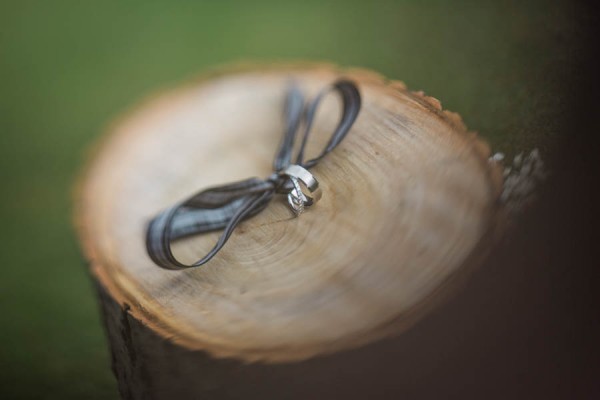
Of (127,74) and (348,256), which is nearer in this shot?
(348,256)

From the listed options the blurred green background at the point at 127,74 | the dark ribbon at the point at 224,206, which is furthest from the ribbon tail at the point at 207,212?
the blurred green background at the point at 127,74

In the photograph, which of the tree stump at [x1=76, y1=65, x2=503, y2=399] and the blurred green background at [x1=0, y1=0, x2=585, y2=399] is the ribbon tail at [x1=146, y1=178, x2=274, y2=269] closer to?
the tree stump at [x1=76, y1=65, x2=503, y2=399]

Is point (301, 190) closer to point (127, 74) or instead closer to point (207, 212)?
point (207, 212)

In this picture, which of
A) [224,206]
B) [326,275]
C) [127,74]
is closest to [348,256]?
[326,275]

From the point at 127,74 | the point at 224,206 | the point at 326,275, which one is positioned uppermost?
the point at 127,74

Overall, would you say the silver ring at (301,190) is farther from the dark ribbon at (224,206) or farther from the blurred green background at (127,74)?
the blurred green background at (127,74)

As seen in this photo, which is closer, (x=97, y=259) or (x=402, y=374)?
(x=402, y=374)

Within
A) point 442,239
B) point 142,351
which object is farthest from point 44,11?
point 442,239

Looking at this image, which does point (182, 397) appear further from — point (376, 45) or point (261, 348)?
point (376, 45)
